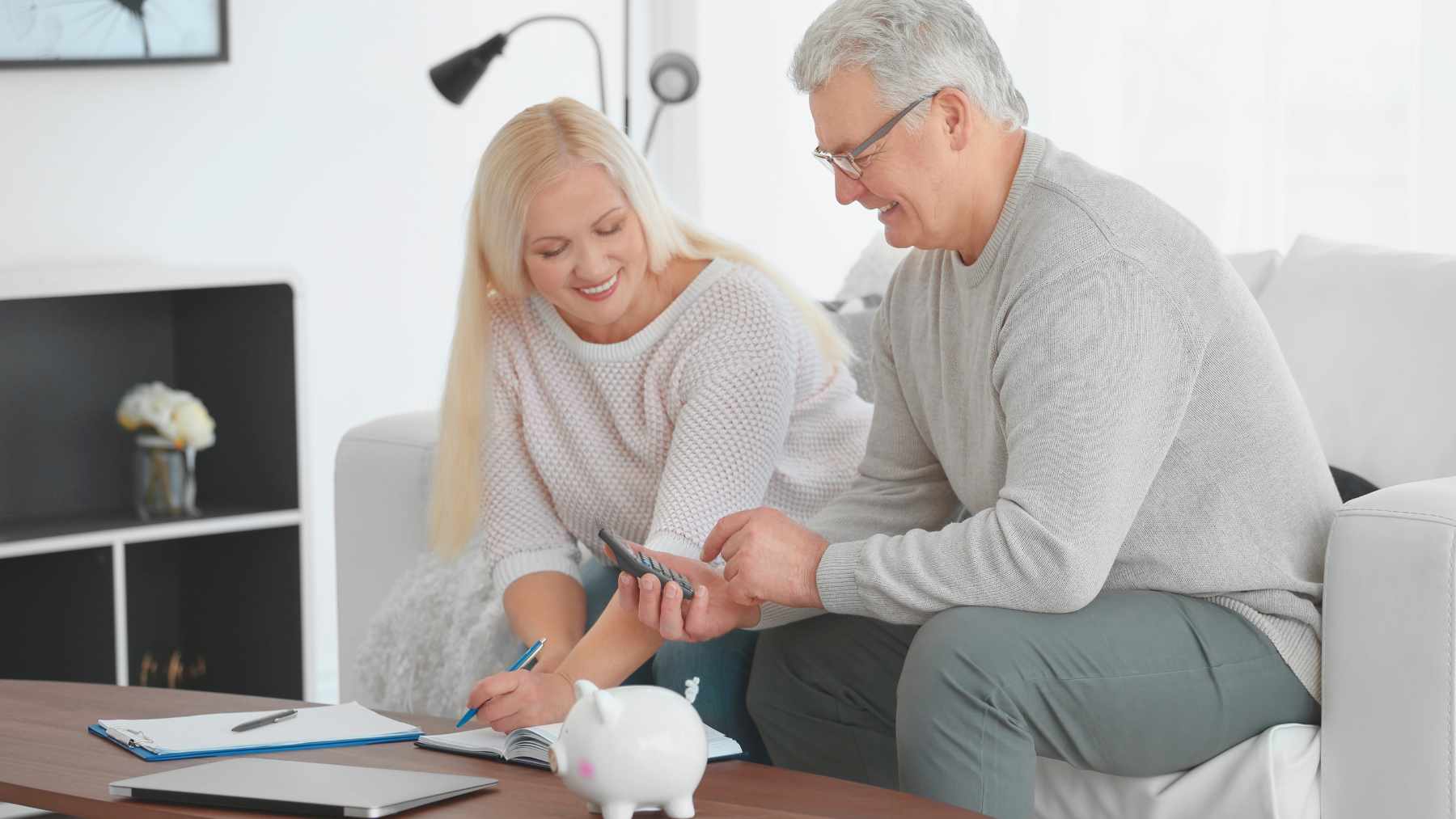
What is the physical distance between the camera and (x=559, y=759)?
1.24m

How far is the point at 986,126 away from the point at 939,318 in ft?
0.75

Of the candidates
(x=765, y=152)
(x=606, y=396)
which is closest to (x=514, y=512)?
(x=606, y=396)

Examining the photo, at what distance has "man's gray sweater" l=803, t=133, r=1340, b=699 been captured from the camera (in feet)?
4.85

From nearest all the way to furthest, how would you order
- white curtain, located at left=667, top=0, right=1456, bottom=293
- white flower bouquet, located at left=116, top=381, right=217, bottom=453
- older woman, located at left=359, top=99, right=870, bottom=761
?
1. older woman, located at left=359, top=99, right=870, bottom=761
2. white curtain, located at left=667, top=0, right=1456, bottom=293
3. white flower bouquet, located at left=116, top=381, right=217, bottom=453

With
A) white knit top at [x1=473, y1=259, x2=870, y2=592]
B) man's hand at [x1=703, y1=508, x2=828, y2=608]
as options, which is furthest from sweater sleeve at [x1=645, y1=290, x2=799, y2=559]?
man's hand at [x1=703, y1=508, x2=828, y2=608]

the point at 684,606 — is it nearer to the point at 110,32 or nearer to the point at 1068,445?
the point at 1068,445

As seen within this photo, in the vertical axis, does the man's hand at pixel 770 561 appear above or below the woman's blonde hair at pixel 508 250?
below

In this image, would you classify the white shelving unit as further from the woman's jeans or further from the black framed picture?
the woman's jeans

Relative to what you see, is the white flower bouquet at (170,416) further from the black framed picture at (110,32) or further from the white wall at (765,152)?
the white wall at (765,152)

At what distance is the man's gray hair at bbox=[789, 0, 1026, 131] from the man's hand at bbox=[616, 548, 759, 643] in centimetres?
50

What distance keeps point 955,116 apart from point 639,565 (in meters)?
0.53

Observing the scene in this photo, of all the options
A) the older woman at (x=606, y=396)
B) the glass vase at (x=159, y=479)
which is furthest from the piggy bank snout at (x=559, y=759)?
the glass vase at (x=159, y=479)

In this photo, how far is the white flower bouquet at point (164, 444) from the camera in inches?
116

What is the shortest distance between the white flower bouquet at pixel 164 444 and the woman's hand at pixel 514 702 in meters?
1.54
